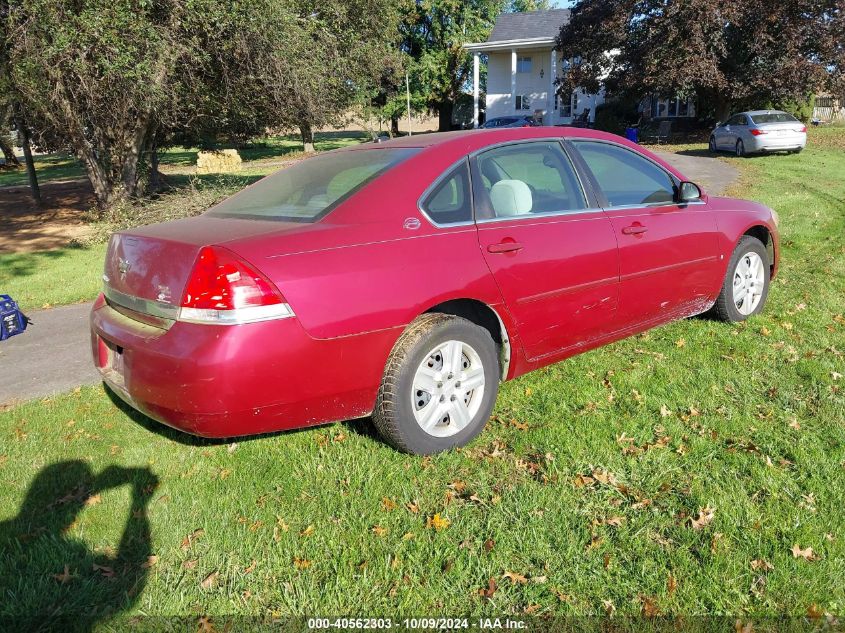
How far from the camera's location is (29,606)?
8.39 ft

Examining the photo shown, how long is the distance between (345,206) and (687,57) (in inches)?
1028

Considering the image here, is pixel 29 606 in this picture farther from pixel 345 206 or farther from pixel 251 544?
pixel 345 206

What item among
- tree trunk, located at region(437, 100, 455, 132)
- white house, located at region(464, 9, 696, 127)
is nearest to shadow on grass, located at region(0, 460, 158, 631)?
white house, located at region(464, 9, 696, 127)

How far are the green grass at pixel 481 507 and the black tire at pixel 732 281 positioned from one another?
867 mm

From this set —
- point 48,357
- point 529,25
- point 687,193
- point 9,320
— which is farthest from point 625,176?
point 529,25

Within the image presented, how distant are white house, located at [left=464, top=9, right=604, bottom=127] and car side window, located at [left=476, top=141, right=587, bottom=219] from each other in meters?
37.9

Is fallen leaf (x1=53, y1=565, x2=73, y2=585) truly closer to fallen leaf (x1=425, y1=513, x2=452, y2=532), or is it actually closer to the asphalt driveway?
fallen leaf (x1=425, y1=513, x2=452, y2=532)

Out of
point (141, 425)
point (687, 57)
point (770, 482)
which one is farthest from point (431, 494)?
point (687, 57)

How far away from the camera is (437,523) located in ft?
9.91

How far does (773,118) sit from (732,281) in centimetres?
1953

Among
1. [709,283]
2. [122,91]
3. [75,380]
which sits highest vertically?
[122,91]

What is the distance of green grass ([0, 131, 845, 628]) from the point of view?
259cm

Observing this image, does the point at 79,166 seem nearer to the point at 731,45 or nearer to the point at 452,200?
the point at 731,45

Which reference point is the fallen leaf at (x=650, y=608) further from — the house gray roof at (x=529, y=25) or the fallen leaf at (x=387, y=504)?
the house gray roof at (x=529, y=25)
